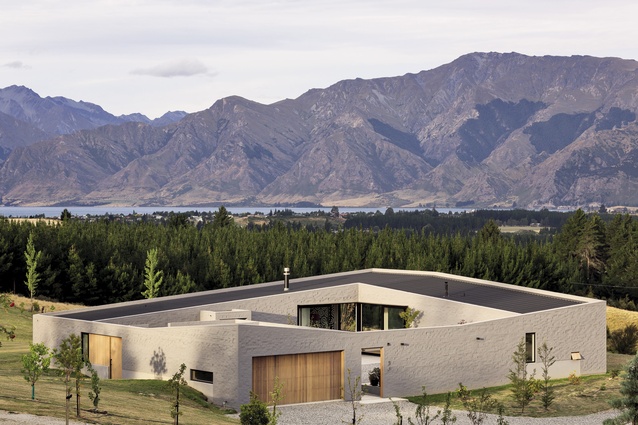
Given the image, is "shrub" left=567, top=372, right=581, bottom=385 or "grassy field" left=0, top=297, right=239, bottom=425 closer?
"grassy field" left=0, top=297, right=239, bottom=425

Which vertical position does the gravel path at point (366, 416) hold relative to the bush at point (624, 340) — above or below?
above

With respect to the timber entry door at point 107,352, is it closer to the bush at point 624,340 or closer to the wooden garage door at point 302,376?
the wooden garage door at point 302,376

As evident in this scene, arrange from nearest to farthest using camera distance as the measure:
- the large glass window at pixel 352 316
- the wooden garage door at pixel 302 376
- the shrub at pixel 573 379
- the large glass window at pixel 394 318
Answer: the wooden garage door at pixel 302 376 → the shrub at pixel 573 379 → the large glass window at pixel 394 318 → the large glass window at pixel 352 316

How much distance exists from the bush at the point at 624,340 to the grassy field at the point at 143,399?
12.4 metres

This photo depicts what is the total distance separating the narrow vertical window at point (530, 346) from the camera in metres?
55.6

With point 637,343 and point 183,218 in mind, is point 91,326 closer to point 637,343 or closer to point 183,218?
point 637,343

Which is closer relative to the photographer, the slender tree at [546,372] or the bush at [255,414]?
the bush at [255,414]

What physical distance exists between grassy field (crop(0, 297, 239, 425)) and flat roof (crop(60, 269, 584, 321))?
7.06m

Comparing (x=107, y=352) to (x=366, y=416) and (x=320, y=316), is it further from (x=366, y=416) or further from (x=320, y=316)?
(x=320, y=316)

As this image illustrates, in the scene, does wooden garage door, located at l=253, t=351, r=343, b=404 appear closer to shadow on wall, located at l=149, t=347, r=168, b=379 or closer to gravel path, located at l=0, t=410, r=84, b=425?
shadow on wall, located at l=149, t=347, r=168, b=379

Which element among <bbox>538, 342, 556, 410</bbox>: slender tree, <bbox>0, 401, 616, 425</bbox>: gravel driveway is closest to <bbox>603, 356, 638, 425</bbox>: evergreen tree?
<bbox>0, 401, 616, 425</bbox>: gravel driveway

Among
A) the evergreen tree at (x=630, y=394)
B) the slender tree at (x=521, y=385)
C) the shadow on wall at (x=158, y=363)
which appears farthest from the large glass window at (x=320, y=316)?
the evergreen tree at (x=630, y=394)

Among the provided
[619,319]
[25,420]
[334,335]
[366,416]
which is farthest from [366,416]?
[619,319]

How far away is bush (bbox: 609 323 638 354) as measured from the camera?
7406 centimetres
